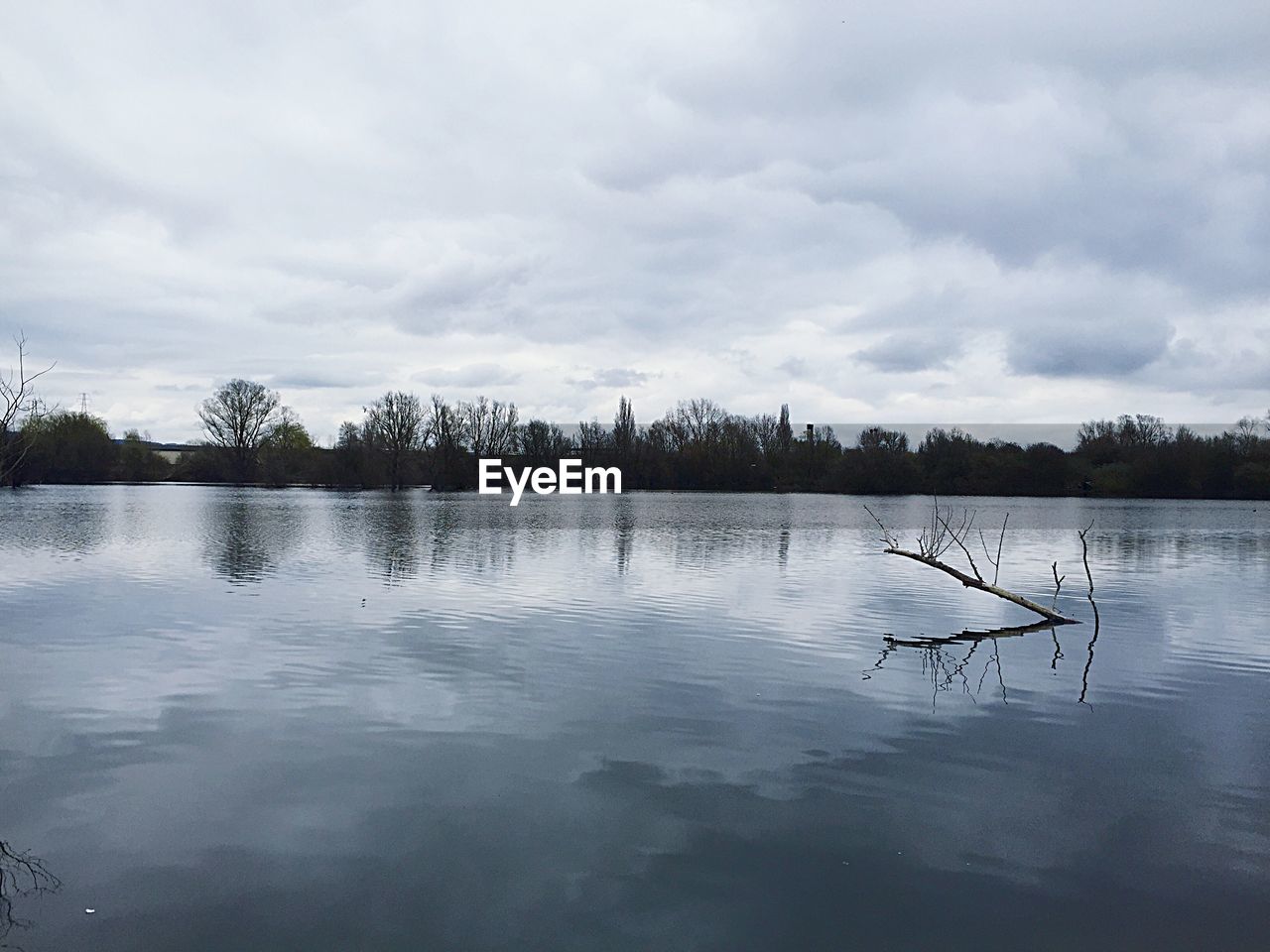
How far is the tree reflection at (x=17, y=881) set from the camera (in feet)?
16.4

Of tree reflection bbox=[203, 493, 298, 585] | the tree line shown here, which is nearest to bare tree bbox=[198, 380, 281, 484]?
the tree line

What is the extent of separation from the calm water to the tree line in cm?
8144

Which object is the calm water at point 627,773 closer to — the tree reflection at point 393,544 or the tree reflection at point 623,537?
the tree reflection at point 393,544

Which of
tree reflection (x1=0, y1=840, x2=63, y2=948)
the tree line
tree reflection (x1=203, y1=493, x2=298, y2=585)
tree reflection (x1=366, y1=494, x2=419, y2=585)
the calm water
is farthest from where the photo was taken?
the tree line

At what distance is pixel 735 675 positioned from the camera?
11.1 m

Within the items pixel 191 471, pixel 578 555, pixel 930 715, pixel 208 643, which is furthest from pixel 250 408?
pixel 930 715

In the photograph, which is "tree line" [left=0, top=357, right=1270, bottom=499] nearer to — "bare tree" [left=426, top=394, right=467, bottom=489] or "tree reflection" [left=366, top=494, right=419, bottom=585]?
"bare tree" [left=426, top=394, right=467, bottom=489]

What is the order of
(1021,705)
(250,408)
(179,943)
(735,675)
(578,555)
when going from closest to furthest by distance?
(179,943) → (1021,705) → (735,675) → (578,555) → (250,408)

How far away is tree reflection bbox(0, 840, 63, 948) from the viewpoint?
4.98m

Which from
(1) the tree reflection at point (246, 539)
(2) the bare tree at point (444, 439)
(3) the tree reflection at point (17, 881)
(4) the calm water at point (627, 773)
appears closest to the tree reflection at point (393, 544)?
(1) the tree reflection at point (246, 539)

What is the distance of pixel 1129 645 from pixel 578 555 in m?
15.1

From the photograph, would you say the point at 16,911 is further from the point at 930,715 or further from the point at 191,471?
the point at 191,471

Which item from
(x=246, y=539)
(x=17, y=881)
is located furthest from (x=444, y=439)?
(x=17, y=881)

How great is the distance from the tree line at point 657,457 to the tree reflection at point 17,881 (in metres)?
91.0
